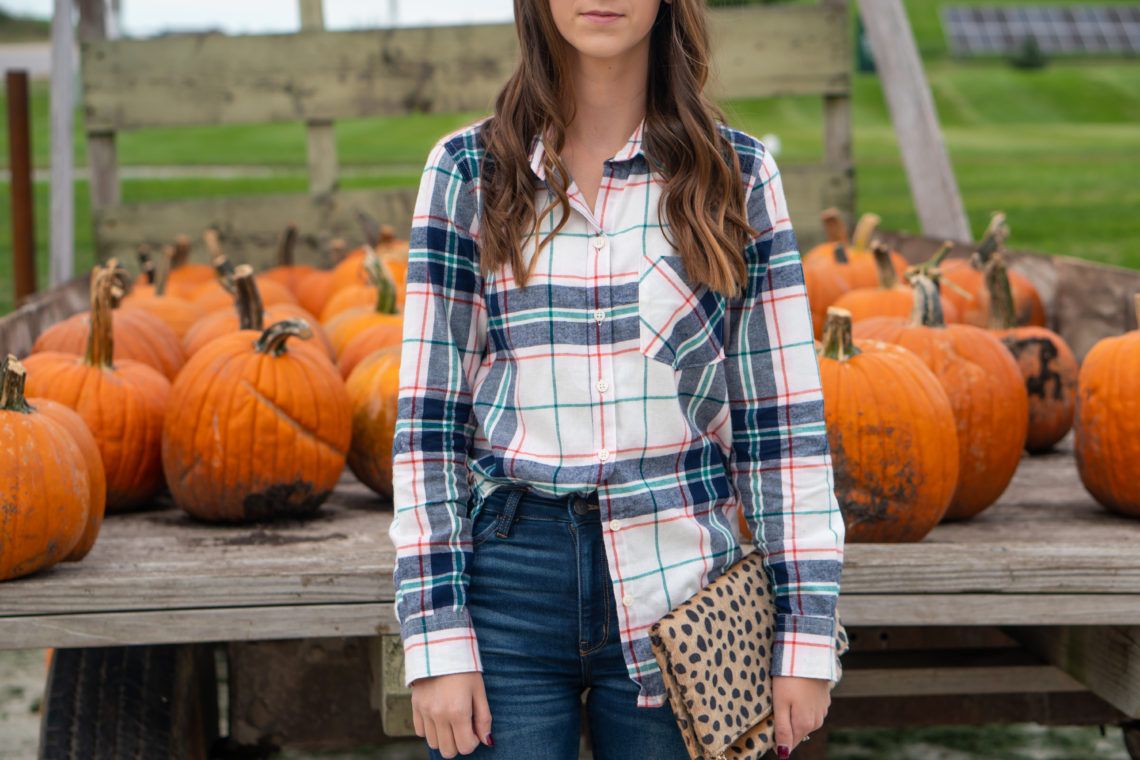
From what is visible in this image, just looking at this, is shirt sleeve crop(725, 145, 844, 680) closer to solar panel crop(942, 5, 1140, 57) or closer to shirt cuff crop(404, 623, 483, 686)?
shirt cuff crop(404, 623, 483, 686)

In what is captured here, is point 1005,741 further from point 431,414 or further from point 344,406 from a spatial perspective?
point 431,414

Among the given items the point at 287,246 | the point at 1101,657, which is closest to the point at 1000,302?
the point at 1101,657

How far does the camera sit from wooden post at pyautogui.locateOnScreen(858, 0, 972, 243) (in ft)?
15.4

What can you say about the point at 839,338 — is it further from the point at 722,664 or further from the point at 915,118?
the point at 915,118

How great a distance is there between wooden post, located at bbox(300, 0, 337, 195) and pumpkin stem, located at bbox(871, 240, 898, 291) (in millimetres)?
2746

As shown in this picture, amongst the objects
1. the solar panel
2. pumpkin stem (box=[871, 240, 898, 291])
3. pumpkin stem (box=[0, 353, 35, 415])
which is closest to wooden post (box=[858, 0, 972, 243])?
pumpkin stem (box=[871, 240, 898, 291])

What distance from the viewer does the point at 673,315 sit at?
1.52 metres

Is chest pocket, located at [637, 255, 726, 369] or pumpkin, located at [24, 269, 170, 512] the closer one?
chest pocket, located at [637, 255, 726, 369]

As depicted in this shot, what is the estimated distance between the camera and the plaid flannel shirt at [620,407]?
4.88 feet

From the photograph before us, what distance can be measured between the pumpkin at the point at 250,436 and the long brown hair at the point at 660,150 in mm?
935

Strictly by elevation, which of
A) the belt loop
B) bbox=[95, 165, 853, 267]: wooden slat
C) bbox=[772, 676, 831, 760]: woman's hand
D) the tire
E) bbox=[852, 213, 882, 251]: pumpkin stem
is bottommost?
the tire

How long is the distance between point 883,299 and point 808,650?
81.1 inches

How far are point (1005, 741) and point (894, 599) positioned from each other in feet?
5.77

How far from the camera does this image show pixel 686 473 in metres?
1.55
